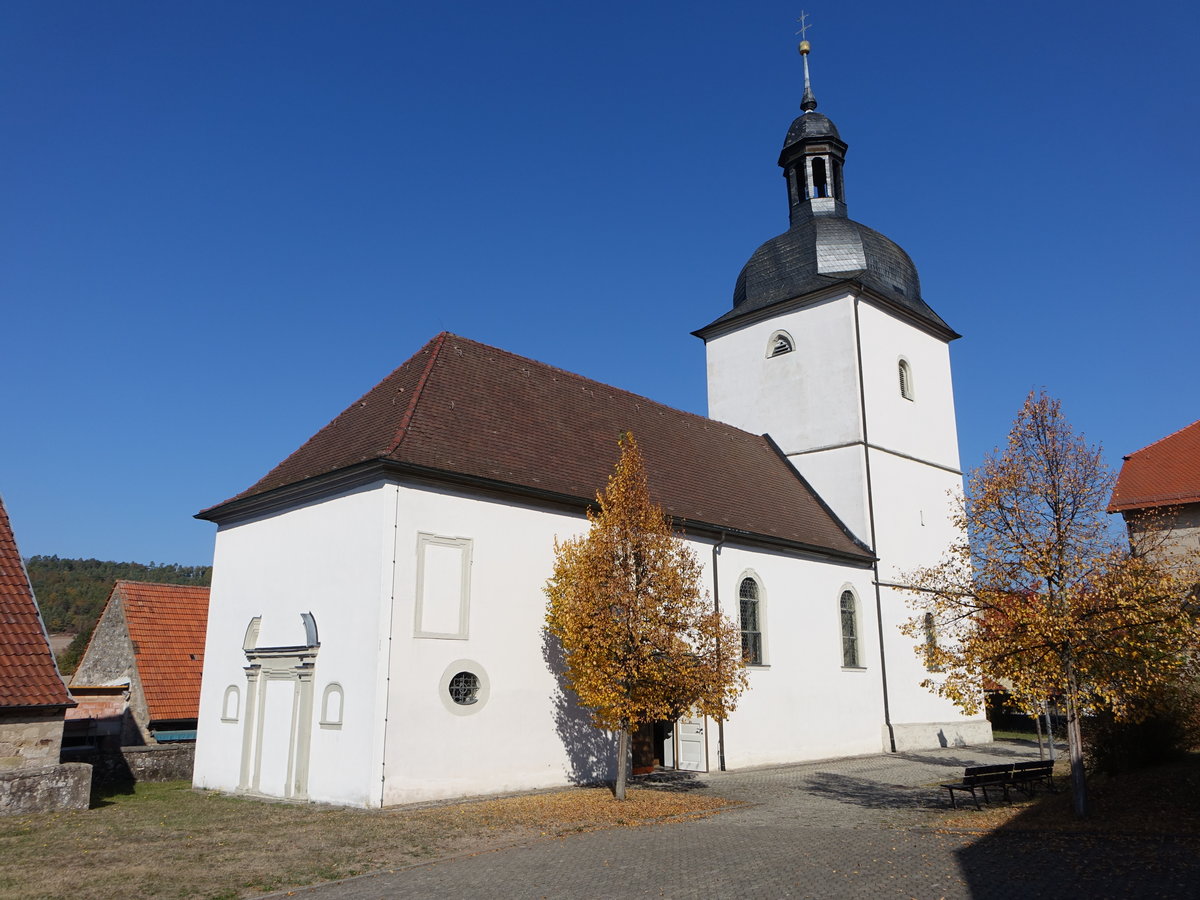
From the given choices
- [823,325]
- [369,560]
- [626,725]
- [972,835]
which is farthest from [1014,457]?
[823,325]

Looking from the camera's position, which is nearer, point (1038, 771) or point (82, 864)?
point (82, 864)

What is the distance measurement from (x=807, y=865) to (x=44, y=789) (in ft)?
32.5

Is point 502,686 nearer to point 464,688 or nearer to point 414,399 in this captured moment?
point 464,688

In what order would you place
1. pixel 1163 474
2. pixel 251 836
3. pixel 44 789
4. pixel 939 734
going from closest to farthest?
pixel 251 836 < pixel 44 789 < pixel 1163 474 < pixel 939 734

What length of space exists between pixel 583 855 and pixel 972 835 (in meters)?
4.43

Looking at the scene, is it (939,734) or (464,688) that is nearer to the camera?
(464,688)

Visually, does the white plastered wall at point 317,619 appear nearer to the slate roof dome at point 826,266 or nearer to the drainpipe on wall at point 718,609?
the drainpipe on wall at point 718,609

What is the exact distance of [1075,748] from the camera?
1083cm

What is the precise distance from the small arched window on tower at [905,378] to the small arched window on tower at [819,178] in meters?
5.39

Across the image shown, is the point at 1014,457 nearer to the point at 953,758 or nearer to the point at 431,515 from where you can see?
the point at 431,515

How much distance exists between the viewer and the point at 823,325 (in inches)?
958

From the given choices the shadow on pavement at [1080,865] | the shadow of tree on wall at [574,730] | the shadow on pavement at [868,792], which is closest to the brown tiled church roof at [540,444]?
the shadow of tree on wall at [574,730]

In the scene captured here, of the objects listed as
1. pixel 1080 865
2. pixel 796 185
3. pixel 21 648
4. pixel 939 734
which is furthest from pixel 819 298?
pixel 21 648

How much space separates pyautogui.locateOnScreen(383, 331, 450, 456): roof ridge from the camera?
46.8 feet
